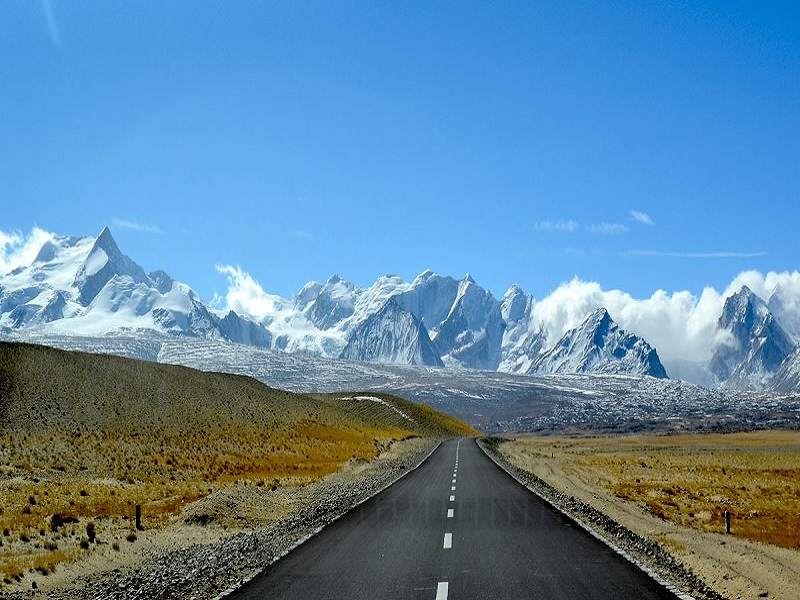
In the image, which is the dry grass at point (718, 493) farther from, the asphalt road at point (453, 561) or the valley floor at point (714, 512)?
the asphalt road at point (453, 561)

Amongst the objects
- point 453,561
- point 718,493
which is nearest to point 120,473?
point 718,493

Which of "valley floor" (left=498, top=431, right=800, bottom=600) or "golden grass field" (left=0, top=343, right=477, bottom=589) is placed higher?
"valley floor" (left=498, top=431, right=800, bottom=600)

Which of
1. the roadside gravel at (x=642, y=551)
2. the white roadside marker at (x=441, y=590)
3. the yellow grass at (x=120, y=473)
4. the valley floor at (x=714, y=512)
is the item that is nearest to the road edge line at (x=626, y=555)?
the roadside gravel at (x=642, y=551)

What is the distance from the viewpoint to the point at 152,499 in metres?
36.9

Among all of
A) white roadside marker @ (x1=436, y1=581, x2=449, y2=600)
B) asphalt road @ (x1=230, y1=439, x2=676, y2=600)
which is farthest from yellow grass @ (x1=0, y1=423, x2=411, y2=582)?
white roadside marker @ (x1=436, y1=581, x2=449, y2=600)

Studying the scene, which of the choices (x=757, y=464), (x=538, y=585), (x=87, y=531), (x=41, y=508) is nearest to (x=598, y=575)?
(x=538, y=585)

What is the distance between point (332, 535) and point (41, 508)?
58.3 ft

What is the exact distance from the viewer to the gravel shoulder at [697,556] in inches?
591

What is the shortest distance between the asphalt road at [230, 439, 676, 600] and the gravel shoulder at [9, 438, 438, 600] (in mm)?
984

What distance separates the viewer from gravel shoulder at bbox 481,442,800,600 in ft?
49.3

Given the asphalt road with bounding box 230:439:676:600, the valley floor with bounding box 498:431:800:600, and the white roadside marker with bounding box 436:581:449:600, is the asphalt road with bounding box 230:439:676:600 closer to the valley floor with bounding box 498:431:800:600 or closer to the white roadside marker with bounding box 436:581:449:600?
the white roadside marker with bounding box 436:581:449:600

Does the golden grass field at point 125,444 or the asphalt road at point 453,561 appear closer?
the asphalt road at point 453,561

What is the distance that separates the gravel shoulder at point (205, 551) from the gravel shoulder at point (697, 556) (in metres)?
8.67

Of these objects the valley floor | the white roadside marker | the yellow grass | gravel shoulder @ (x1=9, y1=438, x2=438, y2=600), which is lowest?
the yellow grass
